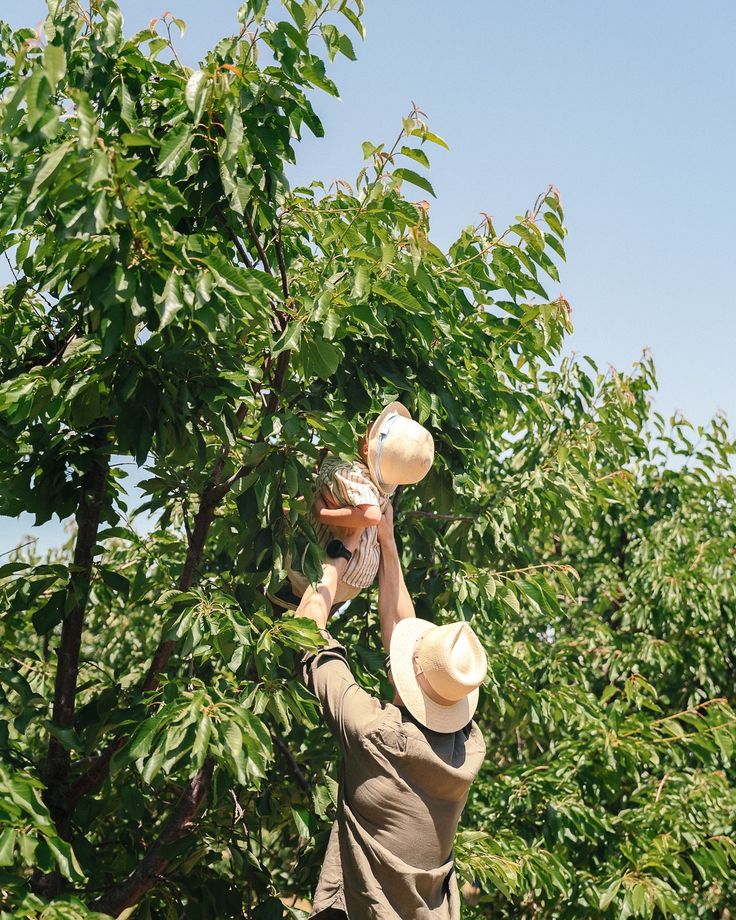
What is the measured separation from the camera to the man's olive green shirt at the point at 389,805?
3.34 metres

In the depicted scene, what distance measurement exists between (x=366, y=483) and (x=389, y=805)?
1129mm

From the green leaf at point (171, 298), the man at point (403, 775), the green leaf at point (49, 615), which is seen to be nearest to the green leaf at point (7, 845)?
the man at point (403, 775)

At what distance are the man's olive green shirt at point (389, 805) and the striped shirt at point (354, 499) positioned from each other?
60cm

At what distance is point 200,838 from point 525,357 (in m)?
2.66

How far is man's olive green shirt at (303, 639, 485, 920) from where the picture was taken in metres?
3.34

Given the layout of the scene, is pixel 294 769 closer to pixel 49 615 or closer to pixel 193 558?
pixel 193 558

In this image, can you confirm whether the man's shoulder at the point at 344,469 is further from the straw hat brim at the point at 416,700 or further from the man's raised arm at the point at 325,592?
the straw hat brim at the point at 416,700

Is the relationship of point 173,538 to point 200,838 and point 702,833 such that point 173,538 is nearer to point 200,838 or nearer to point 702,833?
point 200,838

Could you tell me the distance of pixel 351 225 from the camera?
3.97 meters

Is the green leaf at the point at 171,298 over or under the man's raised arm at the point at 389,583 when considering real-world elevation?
over

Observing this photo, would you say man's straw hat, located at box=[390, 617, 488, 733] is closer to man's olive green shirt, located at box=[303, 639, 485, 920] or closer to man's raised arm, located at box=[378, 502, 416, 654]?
man's olive green shirt, located at box=[303, 639, 485, 920]

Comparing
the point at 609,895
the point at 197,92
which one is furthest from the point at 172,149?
the point at 609,895

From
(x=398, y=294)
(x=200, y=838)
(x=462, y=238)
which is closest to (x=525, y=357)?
(x=462, y=238)

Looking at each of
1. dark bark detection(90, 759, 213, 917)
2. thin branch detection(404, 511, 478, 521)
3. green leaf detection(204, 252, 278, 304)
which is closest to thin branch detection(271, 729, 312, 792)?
dark bark detection(90, 759, 213, 917)
